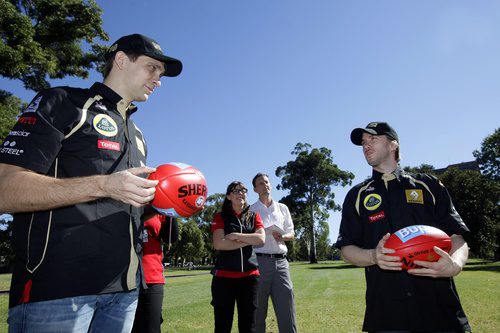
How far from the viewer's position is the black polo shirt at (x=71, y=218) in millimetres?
2139

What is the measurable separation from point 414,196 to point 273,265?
3.60 metres

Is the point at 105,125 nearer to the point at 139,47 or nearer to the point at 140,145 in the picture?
the point at 140,145

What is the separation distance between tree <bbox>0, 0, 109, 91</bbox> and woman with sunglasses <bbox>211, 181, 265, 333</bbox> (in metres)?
15.0

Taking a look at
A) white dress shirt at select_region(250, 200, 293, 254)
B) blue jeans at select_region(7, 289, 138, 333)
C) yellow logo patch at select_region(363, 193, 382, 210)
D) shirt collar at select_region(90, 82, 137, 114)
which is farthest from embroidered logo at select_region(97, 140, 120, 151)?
white dress shirt at select_region(250, 200, 293, 254)

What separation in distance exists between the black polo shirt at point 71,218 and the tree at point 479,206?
49.1 meters

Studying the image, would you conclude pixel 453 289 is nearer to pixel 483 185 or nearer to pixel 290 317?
pixel 290 317

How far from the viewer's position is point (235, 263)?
581 centimetres

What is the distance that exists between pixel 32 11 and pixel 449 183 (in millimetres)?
50318

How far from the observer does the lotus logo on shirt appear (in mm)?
2574

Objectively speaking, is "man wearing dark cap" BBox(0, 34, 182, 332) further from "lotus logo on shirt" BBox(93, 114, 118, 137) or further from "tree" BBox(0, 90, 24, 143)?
"tree" BBox(0, 90, 24, 143)

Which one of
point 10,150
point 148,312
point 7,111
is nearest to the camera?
point 10,150

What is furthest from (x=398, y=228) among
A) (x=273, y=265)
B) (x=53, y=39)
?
(x=53, y=39)

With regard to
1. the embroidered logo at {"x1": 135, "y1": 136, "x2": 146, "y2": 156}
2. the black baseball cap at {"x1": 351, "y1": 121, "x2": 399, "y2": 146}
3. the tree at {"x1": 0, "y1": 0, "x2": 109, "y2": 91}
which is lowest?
the embroidered logo at {"x1": 135, "y1": 136, "x2": 146, "y2": 156}

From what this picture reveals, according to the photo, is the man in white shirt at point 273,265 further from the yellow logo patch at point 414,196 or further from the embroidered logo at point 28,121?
the embroidered logo at point 28,121
